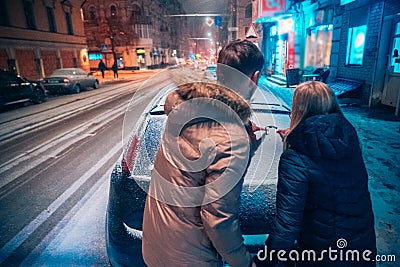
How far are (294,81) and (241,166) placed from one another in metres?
13.7

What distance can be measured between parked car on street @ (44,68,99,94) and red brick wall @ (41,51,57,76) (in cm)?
658

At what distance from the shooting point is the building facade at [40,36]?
19.0 metres

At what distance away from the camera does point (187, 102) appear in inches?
48.2

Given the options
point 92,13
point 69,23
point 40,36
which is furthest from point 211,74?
point 92,13

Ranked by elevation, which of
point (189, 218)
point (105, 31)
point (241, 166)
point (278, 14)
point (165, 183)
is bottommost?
point (189, 218)

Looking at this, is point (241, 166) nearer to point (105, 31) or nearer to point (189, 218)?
point (189, 218)

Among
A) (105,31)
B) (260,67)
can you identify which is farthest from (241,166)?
(105,31)

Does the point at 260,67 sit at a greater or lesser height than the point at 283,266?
greater

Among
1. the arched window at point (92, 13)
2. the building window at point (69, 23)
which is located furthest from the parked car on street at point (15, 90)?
the arched window at point (92, 13)

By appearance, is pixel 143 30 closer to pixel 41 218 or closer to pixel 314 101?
pixel 41 218

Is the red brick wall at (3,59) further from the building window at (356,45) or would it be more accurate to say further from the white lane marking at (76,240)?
the building window at (356,45)

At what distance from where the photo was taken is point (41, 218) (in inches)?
135

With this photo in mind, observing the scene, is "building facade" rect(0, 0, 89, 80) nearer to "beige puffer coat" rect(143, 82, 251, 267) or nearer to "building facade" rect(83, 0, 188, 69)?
"building facade" rect(83, 0, 188, 69)

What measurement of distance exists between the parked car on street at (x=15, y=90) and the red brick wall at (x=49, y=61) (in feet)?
35.2
